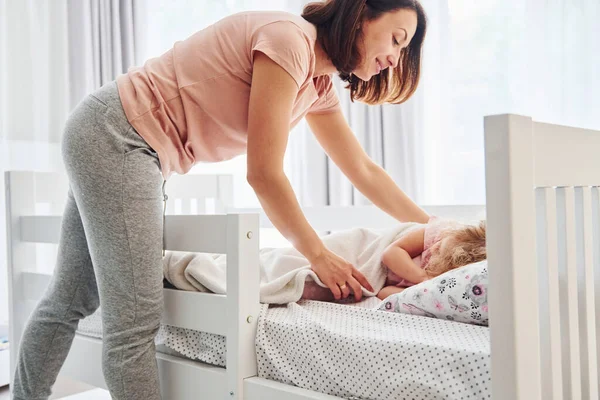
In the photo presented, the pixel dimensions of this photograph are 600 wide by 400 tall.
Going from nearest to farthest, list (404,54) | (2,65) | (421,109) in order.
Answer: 1. (404,54)
2. (2,65)
3. (421,109)

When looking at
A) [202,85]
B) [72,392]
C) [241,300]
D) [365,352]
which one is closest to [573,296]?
[365,352]

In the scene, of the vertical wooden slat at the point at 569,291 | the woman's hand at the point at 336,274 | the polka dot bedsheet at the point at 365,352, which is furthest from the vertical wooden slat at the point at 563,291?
the woman's hand at the point at 336,274

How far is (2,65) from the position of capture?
2.33 metres

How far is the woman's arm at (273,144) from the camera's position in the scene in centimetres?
108

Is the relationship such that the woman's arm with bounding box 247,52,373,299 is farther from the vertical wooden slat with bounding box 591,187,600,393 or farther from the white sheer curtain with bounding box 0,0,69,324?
the white sheer curtain with bounding box 0,0,69,324

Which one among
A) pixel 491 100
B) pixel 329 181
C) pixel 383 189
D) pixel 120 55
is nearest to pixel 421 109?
pixel 491 100

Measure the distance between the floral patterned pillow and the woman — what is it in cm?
16

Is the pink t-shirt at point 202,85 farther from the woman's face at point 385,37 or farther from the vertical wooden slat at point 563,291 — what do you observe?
the vertical wooden slat at point 563,291

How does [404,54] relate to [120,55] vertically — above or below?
below

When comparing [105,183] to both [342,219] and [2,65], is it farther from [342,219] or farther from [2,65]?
[2,65]

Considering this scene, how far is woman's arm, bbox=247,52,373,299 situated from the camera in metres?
1.08

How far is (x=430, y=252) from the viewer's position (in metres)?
1.26

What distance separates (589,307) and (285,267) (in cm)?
61

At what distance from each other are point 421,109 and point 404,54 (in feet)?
3.91
